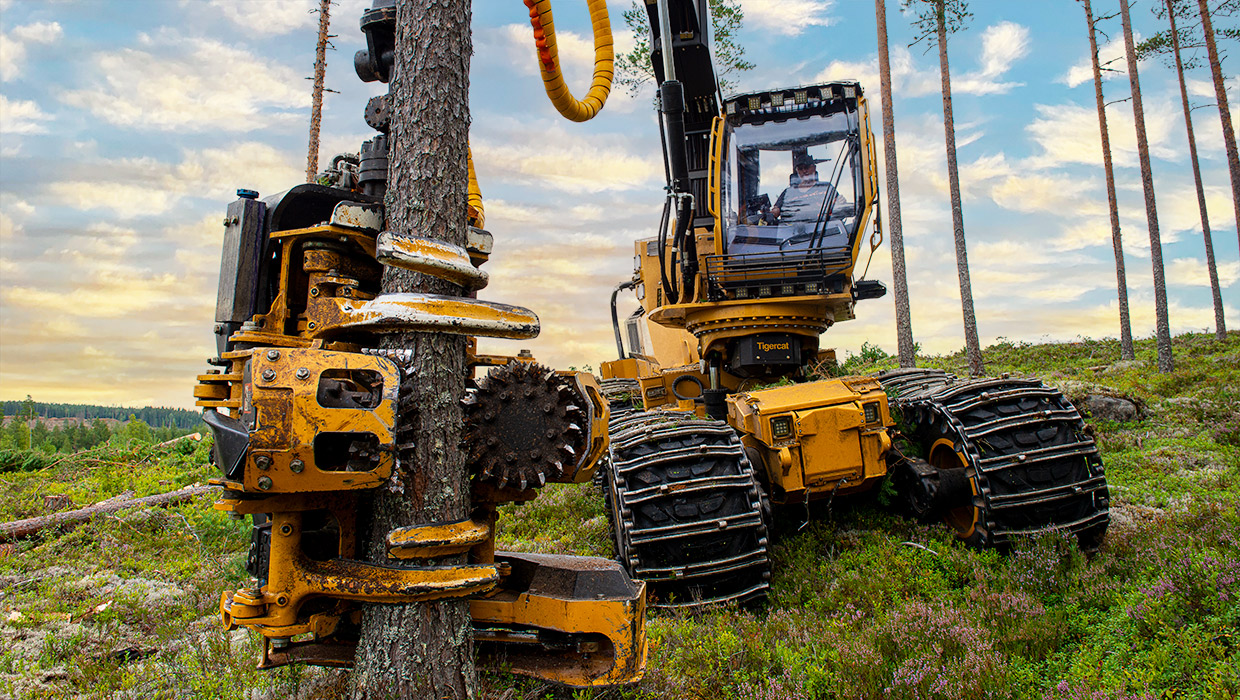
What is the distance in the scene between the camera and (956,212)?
56.0ft

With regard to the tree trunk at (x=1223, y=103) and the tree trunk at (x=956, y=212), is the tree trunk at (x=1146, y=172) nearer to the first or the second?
the tree trunk at (x=1223, y=103)

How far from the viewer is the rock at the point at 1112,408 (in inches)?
455

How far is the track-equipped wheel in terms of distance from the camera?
4.60 metres

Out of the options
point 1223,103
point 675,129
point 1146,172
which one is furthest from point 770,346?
point 1223,103

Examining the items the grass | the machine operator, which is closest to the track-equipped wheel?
the grass

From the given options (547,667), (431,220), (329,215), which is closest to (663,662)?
(547,667)

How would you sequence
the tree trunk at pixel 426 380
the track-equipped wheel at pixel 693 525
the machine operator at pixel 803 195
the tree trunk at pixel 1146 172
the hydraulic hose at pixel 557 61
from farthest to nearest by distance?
the tree trunk at pixel 1146 172, the machine operator at pixel 803 195, the track-equipped wheel at pixel 693 525, the hydraulic hose at pixel 557 61, the tree trunk at pixel 426 380

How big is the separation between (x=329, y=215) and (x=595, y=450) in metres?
1.62

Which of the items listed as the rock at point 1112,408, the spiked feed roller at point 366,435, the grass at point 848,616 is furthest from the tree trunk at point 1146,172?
the spiked feed roller at point 366,435

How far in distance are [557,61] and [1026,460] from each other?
4109mm

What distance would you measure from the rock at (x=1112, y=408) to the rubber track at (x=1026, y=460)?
755 cm

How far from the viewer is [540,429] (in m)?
2.89

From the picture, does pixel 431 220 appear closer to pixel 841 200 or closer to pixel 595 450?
pixel 595 450

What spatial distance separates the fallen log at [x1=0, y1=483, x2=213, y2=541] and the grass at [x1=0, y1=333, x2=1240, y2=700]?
231mm
